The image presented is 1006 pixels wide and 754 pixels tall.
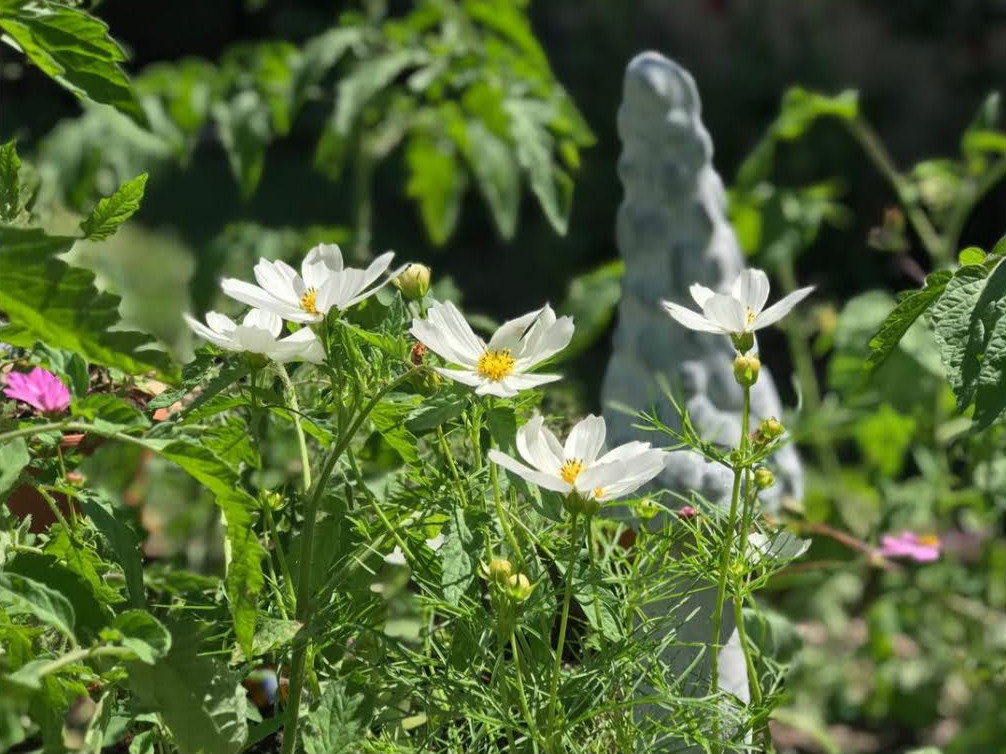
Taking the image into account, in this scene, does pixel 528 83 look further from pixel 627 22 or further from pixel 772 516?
pixel 627 22

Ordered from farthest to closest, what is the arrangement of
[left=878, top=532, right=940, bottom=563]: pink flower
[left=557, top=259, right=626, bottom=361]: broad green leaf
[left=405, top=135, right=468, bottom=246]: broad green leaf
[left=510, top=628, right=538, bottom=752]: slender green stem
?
1. [left=405, top=135, right=468, bottom=246]: broad green leaf
2. [left=557, top=259, right=626, bottom=361]: broad green leaf
3. [left=878, top=532, right=940, bottom=563]: pink flower
4. [left=510, top=628, right=538, bottom=752]: slender green stem

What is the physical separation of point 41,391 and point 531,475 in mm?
399

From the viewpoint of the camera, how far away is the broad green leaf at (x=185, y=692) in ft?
2.50

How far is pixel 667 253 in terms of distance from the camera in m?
1.21

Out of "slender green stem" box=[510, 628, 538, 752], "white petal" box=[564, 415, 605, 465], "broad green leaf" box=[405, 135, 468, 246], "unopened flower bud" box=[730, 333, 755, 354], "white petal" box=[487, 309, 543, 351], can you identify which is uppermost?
"white petal" box=[487, 309, 543, 351]

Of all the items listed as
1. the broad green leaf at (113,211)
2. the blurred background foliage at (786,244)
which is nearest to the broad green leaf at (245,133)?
the blurred background foliage at (786,244)

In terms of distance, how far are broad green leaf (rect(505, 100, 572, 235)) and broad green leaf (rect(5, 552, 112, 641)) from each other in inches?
32.1

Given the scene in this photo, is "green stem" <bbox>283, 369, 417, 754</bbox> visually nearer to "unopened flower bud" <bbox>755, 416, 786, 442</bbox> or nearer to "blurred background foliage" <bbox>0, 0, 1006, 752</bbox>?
"unopened flower bud" <bbox>755, 416, 786, 442</bbox>

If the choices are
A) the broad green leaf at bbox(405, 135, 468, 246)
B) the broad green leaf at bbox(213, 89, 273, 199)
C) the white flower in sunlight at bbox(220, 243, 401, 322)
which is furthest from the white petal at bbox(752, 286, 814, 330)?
the broad green leaf at bbox(405, 135, 468, 246)

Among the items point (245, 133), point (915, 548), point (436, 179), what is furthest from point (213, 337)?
point (436, 179)

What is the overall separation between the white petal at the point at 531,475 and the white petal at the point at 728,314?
16 centimetres

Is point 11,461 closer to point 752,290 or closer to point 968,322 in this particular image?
point 752,290

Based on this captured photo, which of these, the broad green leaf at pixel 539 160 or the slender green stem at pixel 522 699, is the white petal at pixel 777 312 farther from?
the broad green leaf at pixel 539 160

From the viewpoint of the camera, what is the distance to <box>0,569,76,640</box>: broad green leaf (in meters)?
0.70
